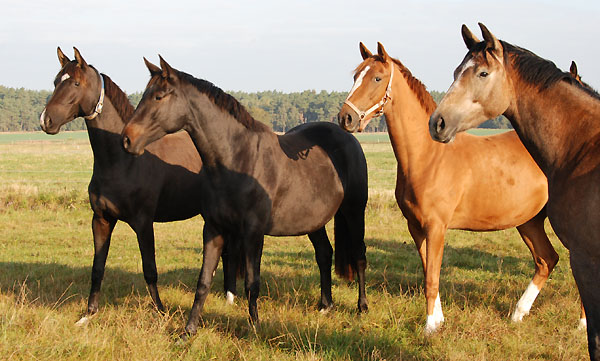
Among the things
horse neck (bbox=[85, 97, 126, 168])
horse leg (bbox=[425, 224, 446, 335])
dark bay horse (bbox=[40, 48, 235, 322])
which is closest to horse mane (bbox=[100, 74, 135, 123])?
dark bay horse (bbox=[40, 48, 235, 322])

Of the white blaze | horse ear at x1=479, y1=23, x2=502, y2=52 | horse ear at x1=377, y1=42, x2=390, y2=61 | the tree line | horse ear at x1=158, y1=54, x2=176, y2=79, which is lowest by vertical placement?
the tree line

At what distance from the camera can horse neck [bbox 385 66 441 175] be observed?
4863mm

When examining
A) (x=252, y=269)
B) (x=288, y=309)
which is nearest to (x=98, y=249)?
(x=252, y=269)

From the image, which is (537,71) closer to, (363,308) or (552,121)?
(552,121)

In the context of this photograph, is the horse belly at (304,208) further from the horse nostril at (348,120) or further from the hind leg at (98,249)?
the hind leg at (98,249)

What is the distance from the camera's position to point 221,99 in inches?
188

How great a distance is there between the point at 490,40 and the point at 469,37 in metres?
0.19

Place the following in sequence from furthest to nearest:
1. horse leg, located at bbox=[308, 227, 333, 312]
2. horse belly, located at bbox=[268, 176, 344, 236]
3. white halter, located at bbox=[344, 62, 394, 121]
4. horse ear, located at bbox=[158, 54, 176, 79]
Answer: horse leg, located at bbox=[308, 227, 333, 312]
horse belly, located at bbox=[268, 176, 344, 236]
white halter, located at bbox=[344, 62, 394, 121]
horse ear, located at bbox=[158, 54, 176, 79]

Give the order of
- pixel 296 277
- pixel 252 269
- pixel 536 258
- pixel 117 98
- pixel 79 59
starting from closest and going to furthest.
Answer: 1. pixel 252 269
2. pixel 79 59
3. pixel 117 98
4. pixel 536 258
5. pixel 296 277

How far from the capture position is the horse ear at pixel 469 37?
3191 millimetres

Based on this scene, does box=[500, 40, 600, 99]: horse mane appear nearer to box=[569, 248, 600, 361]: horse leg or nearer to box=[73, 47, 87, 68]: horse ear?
box=[569, 248, 600, 361]: horse leg

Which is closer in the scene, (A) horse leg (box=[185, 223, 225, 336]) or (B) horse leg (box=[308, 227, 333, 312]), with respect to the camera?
(A) horse leg (box=[185, 223, 225, 336])

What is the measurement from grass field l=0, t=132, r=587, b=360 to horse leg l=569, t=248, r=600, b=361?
1.34 metres

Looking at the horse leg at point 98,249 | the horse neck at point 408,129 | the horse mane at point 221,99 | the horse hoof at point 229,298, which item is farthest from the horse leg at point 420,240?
the horse leg at point 98,249
